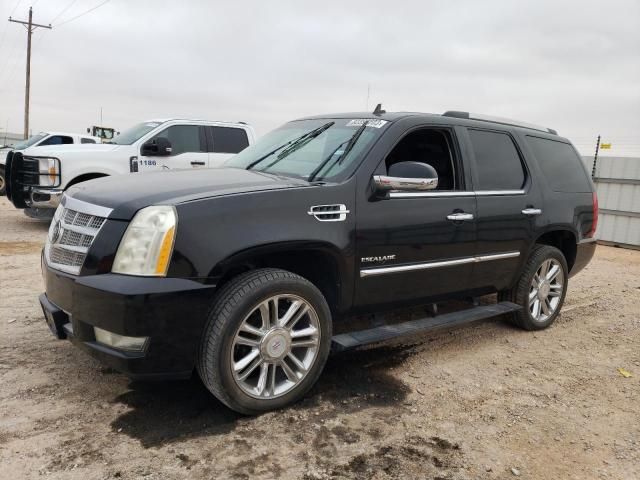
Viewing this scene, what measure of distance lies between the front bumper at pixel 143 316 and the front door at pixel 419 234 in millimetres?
1129

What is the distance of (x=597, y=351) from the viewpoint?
452 cm

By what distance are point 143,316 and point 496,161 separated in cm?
312

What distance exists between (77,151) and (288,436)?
7760 millimetres

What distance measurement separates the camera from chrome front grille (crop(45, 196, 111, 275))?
280 cm

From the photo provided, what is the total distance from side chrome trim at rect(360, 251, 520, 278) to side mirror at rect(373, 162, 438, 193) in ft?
1.73

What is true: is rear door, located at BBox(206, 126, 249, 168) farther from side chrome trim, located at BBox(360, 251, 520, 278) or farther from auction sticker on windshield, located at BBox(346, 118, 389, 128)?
side chrome trim, located at BBox(360, 251, 520, 278)

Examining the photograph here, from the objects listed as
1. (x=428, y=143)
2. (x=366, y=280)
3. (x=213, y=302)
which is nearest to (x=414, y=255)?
(x=366, y=280)

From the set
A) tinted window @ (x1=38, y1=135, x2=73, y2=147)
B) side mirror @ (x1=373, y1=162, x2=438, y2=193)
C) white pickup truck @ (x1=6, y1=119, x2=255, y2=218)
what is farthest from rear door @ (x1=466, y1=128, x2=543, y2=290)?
tinted window @ (x1=38, y1=135, x2=73, y2=147)

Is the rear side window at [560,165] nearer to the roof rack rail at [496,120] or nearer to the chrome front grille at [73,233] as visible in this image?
the roof rack rail at [496,120]

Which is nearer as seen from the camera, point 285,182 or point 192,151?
point 285,182

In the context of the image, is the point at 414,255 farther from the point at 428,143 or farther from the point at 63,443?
the point at 63,443

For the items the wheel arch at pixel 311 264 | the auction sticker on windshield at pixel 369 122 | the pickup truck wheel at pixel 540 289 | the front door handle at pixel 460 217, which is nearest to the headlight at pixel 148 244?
the wheel arch at pixel 311 264

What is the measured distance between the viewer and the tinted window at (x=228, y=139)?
9938 mm

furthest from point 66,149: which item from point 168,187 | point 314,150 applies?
point 168,187
